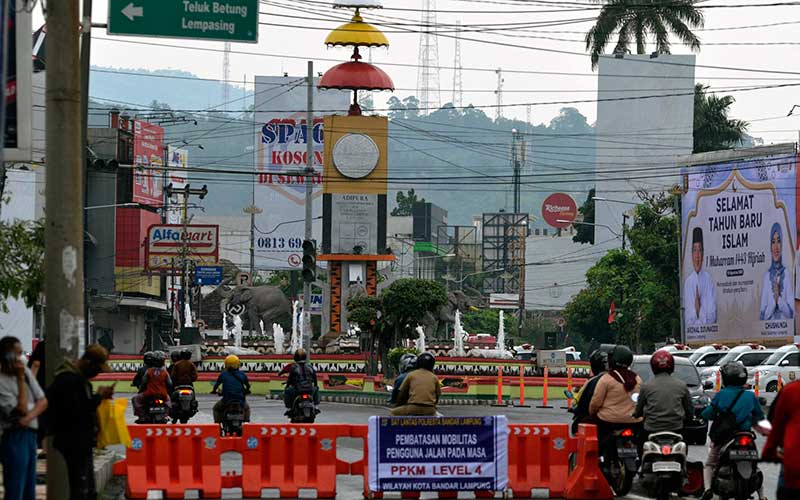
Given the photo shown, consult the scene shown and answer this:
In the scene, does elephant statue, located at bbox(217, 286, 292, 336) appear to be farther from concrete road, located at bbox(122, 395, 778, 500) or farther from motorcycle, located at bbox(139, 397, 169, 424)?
motorcycle, located at bbox(139, 397, 169, 424)

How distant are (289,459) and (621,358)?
160 inches

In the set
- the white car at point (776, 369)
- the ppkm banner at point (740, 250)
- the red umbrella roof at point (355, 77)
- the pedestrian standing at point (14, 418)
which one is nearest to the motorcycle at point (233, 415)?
the pedestrian standing at point (14, 418)

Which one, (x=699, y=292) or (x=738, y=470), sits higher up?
(x=699, y=292)

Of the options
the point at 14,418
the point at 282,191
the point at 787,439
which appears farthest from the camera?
the point at 282,191

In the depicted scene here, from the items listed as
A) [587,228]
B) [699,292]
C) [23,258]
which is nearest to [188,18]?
[23,258]

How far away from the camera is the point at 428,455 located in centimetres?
1731

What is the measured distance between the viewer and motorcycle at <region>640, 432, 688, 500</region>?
1570 cm

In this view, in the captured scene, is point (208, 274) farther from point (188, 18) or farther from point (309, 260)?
point (188, 18)

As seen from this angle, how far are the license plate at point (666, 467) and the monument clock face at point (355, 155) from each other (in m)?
54.5

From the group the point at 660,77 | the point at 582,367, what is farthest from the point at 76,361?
the point at 660,77

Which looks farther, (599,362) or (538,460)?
(599,362)

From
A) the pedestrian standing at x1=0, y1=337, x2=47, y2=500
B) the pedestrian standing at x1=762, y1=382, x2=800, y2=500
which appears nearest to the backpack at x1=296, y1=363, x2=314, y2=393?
the pedestrian standing at x1=0, y1=337, x2=47, y2=500

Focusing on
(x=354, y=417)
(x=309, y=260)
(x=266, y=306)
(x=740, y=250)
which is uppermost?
(x=740, y=250)

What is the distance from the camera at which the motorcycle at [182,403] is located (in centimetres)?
2661
